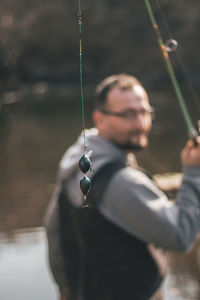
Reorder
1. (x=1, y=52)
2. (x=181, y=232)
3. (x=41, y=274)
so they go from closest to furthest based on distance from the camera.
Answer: (x=181, y=232) < (x=41, y=274) < (x=1, y=52)

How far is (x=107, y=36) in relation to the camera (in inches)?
1464

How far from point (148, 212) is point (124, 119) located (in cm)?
50

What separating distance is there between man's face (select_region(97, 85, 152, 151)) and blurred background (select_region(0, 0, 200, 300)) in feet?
0.93

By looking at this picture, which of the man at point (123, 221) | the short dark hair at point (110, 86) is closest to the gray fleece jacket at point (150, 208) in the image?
the man at point (123, 221)

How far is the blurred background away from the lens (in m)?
5.39

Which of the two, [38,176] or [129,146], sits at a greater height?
[129,146]

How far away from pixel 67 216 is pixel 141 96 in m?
0.66

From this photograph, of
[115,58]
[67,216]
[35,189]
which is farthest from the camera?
[115,58]

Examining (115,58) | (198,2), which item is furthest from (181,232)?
(115,58)

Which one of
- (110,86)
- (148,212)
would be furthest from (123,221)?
(110,86)

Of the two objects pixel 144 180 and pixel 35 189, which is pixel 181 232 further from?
pixel 35 189

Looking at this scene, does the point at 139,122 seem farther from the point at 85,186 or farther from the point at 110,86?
the point at 85,186

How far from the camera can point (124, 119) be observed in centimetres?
243

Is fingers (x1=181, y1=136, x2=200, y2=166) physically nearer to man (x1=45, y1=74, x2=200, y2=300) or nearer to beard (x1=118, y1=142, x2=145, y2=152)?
man (x1=45, y1=74, x2=200, y2=300)
